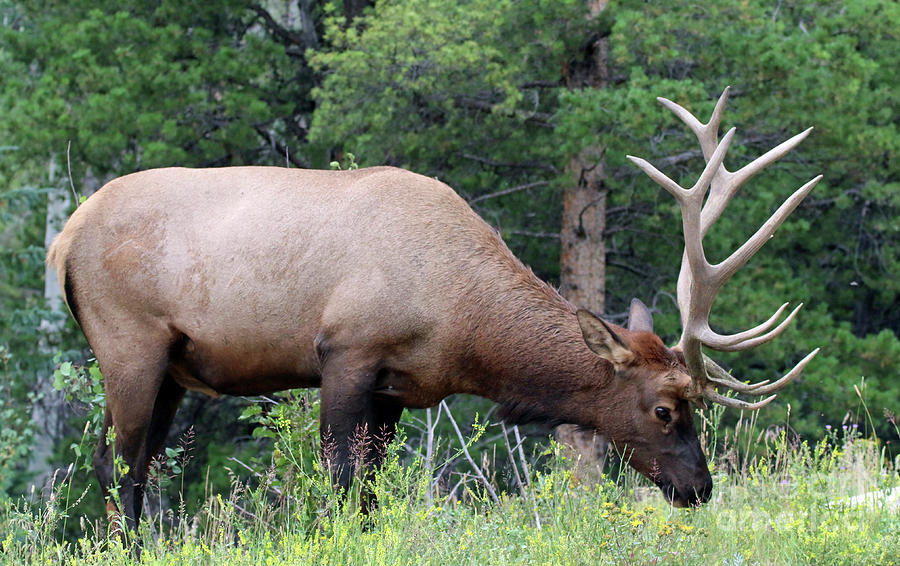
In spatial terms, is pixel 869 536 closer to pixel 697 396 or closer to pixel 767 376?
pixel 697 396

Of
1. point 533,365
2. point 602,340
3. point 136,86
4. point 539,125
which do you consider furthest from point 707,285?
point 136,86

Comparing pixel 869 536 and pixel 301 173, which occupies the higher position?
pixel 301 173

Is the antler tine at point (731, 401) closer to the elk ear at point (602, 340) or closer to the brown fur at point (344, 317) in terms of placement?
the brown fur at point (344, 317)

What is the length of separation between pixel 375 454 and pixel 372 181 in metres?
1.35

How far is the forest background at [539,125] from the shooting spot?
11.9 meters

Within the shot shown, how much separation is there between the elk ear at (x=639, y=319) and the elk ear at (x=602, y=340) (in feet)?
1.51

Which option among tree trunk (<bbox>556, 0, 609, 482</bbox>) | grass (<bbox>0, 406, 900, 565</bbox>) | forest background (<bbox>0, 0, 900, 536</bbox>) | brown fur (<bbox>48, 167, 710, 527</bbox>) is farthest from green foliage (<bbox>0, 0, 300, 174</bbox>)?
grass (<bbox>0, 406, 900, 565</bbox>)

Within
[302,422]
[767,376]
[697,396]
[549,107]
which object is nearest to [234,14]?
[549,107]

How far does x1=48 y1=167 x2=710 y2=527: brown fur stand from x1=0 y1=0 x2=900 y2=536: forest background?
427 cm

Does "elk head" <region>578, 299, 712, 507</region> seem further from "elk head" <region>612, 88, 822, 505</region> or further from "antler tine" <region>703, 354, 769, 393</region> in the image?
"antler tine" <region>703, 354, 769, 393</region>

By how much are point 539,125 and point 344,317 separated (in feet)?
28.3

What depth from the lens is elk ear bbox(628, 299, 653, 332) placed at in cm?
585

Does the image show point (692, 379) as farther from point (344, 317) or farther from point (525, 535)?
point (344, 317)

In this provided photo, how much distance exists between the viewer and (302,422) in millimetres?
6316
